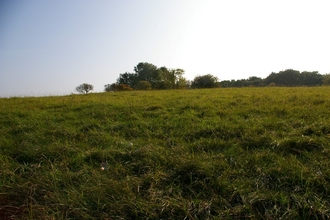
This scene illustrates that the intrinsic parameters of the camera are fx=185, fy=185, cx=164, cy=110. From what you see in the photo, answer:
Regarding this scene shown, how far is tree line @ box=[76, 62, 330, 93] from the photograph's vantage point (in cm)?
→ 4097

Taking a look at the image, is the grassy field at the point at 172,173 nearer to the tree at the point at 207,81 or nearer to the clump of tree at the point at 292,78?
the tree at the point at 207,81

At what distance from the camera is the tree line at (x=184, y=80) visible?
40975mm

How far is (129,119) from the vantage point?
5.38 meters

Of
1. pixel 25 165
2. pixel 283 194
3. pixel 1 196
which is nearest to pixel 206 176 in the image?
pixel 283 194

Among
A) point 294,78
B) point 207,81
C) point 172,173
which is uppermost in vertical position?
point 207,81

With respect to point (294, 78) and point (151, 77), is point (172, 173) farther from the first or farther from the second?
point (294, 78)

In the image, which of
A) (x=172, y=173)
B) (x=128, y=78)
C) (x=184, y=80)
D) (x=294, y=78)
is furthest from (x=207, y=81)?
(x=128, y=78)

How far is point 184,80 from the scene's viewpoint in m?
A: 52.4

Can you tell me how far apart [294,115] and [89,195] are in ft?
17.0

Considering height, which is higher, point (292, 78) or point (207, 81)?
point (207, 81)

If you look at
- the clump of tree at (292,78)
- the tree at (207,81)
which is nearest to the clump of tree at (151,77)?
the tree at (207,81)

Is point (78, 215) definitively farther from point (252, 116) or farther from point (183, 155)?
point (252, 116)

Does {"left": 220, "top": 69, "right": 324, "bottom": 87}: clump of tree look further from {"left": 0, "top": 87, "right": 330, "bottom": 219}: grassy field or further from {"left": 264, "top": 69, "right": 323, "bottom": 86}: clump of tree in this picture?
{"left": 0, "top": 87, "right": 330, "bottom": 219}: grassy field

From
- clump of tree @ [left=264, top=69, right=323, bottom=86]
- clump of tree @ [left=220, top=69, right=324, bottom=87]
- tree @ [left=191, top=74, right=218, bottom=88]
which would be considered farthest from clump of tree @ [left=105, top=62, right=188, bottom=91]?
clump of tree @ [left=264, top=69, right=323, bottom=86]
